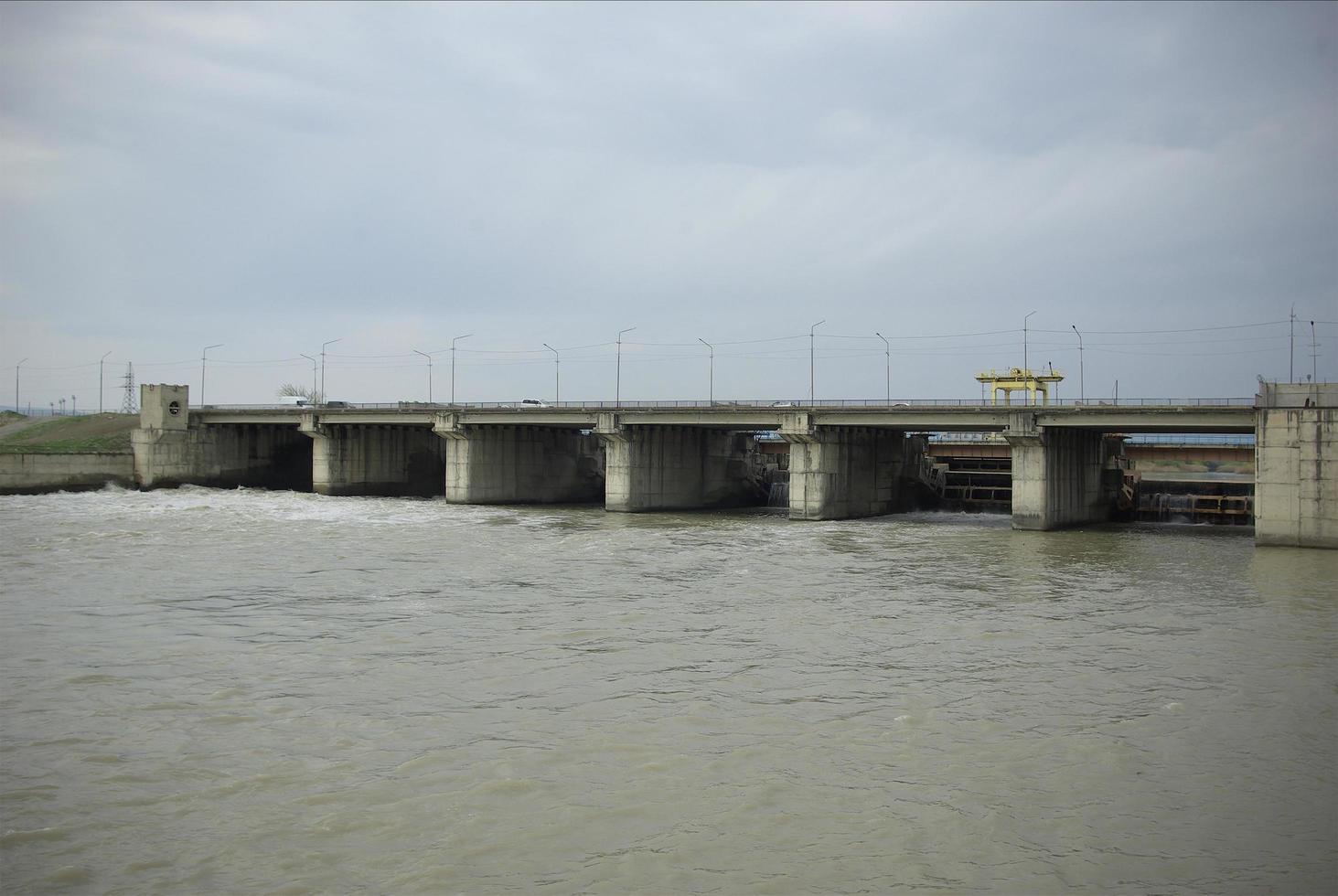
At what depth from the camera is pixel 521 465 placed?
7981 centimetres

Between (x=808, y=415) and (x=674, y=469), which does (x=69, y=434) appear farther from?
(x=808, y=415)

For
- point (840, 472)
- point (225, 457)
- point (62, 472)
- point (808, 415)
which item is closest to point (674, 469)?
point (840, 472)

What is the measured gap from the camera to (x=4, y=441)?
97188 millimetres

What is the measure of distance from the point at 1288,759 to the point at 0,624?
27910mm

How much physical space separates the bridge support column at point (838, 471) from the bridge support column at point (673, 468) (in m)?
10.4

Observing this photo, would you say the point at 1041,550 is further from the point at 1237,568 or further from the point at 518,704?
the point at 518,704

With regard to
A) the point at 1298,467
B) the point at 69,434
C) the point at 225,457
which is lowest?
the point at 1298,467

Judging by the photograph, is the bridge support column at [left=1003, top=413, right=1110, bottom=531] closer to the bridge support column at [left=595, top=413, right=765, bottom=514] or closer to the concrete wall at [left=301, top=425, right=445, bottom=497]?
the bridge support column at [left=595, top=413, right=765, bottom=514]

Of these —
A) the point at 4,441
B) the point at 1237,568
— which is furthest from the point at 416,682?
the point at 4,441

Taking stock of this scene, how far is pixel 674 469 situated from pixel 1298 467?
1505 inches

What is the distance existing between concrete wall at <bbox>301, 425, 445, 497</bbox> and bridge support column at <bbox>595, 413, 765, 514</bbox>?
22.2m

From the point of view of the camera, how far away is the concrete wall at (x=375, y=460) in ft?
272

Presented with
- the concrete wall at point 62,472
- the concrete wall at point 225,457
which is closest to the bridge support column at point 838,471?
the concrete wall at point 225,457

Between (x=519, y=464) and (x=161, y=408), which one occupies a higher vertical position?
(x=161, y=408)
